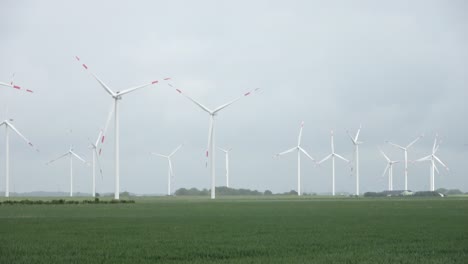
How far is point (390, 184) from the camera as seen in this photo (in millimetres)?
163500

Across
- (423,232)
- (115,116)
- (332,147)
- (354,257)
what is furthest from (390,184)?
(354,257)

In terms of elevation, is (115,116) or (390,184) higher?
(115,116)

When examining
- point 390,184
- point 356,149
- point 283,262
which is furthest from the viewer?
point 390,184

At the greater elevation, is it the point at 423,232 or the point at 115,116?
the point at 115,116

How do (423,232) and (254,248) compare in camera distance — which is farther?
(423,232)

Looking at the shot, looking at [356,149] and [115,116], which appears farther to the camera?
[356,149]

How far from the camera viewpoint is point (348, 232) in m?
33.7

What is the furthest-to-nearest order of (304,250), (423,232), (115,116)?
(115,116) → (423,232) → (304,250)

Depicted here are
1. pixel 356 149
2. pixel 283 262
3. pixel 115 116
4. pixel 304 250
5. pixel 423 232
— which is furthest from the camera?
pixel 356 149

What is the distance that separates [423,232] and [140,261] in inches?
630

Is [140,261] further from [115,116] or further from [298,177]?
[298,177]

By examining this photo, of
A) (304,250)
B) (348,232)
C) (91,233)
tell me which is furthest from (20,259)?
(348,232)

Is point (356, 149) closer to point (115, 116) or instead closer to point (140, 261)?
point (115, 116)

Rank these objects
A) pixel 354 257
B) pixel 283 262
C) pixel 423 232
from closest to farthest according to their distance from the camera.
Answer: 1. pixel 283 262
2. pixel 354 257
3. pixel 423 232
